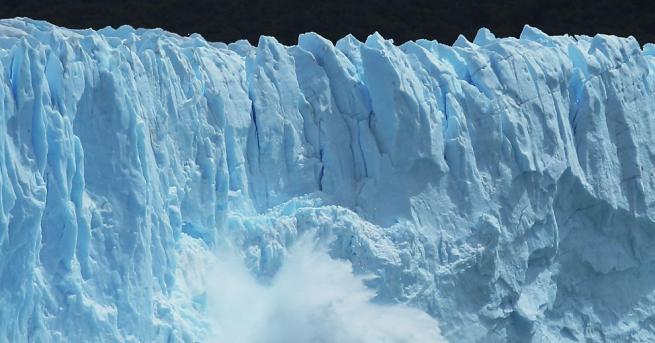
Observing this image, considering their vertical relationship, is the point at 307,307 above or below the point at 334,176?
below

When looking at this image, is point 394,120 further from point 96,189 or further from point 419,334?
point 96,189

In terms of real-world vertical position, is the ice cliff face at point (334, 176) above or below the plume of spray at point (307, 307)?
above

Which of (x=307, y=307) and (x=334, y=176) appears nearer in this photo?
(x=307, y=307)

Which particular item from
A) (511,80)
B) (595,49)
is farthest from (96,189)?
(595,49)

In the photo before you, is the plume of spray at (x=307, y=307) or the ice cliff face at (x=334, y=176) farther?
the plume of spray at (x=307, y=307)
